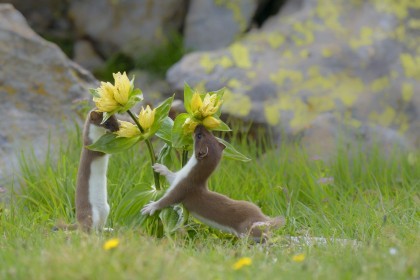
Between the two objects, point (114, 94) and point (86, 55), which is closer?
point (114, 94)

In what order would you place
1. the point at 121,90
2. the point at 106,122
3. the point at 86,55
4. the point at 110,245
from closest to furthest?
the point at 110,245
the point at 121,90
the point at 106,122
the point at 86,55

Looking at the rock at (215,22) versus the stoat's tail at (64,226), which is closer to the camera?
the stoat's tail at (64,226)

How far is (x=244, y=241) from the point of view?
417 centimetres

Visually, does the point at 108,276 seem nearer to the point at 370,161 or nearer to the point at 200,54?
the point at 370,161

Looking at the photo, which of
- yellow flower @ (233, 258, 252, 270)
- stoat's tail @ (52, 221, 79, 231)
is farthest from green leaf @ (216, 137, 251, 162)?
yellow flower @ (233, 258, 252, 270)

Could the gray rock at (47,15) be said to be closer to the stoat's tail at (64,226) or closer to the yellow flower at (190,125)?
the stoat's tail at (64,226)

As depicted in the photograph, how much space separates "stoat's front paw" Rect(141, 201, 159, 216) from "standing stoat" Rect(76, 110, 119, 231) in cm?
31

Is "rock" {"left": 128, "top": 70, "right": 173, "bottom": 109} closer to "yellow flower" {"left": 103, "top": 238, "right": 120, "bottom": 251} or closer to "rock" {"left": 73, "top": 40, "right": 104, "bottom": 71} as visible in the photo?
"rock" {"left": 73, "top": 40, "right": 104, "bottom": 71}

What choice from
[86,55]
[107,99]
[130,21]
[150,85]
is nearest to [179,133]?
[107,99]

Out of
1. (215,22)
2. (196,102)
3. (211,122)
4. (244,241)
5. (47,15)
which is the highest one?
(47,15)

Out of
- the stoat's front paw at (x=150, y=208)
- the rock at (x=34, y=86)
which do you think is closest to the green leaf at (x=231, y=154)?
the stoat's front paw at (x=150, y=208)

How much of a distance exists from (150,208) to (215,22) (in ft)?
13.8

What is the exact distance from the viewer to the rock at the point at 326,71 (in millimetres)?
6758

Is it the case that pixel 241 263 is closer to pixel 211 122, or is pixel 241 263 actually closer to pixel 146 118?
pixel 211 122
